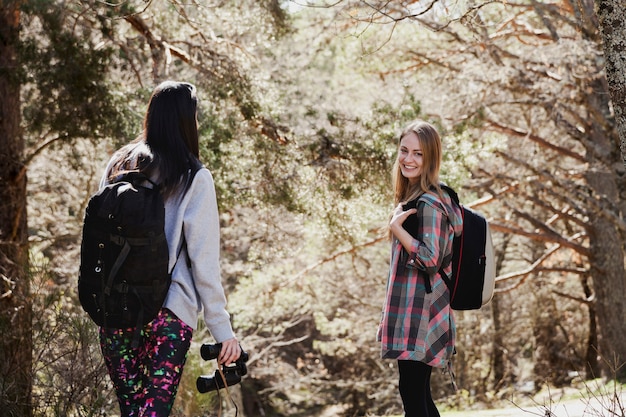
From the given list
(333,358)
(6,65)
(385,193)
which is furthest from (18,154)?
(333,358)

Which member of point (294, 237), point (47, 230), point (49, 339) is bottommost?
point (49, 339)

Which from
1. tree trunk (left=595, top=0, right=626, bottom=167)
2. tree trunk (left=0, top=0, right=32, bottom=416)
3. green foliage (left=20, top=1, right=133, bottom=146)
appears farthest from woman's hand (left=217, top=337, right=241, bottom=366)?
green foliage (left=20, top=1, right=133, bottom=146)

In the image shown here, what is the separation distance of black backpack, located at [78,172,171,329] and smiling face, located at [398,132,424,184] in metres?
1.41

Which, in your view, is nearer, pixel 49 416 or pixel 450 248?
pixel 450 248

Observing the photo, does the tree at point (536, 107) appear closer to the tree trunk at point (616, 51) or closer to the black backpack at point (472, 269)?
the black backpack at point (472, 269)

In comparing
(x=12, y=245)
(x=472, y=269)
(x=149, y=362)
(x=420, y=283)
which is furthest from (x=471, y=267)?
(x=12, y=245)

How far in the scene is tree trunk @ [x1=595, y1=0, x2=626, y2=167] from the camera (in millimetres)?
3039

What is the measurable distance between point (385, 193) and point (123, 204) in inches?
225

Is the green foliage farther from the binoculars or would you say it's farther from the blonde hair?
the binoculars

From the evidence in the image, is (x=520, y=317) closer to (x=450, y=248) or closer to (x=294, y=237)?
(x=294, y=237)

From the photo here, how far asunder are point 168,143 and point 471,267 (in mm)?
1510

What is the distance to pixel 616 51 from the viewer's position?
305cm

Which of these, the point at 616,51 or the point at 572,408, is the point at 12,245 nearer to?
the point at 572,408

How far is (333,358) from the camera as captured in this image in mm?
19125
